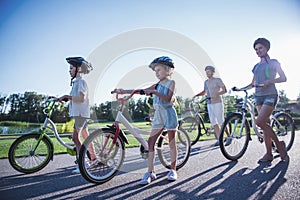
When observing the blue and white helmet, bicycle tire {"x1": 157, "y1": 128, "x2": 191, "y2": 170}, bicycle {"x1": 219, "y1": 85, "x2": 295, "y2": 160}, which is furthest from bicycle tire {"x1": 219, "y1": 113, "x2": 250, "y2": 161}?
the blue and white helmet

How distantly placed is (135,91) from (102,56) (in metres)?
1.73

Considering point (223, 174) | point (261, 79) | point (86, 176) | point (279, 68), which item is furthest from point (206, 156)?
point (86, 176)

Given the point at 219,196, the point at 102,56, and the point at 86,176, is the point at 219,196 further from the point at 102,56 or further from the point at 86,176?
the point at 102,56

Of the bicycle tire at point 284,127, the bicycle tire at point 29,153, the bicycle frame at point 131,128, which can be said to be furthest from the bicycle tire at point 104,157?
the bicycle tire at point 284,127

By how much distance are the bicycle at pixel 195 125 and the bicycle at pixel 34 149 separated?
2856 millimetres

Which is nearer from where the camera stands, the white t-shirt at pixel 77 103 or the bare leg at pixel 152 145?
the bare leg at pixel 152 145

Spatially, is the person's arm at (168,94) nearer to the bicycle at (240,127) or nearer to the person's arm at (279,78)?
the bicycle at (240,127)

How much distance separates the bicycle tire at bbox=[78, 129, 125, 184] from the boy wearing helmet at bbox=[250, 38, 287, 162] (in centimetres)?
210

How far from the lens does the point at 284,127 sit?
3.90 metres

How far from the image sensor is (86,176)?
2.13m

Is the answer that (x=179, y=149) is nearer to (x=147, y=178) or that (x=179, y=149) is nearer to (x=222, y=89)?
(x=147, y=178)

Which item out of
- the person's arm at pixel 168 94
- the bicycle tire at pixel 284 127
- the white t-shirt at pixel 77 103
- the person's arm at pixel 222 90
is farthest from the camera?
the person's arm at pixel 222 90

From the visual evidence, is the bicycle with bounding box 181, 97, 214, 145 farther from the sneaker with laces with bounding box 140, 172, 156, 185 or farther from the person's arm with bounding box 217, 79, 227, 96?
the sneaker with laces with bounding box 140, 172, 156, 185

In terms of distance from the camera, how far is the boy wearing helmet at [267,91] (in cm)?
297
